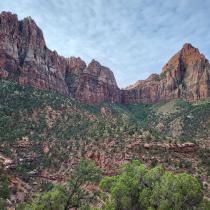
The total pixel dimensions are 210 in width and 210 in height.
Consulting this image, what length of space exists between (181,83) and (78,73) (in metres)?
90.8

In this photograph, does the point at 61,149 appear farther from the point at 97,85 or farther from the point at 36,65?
the point at 97,85

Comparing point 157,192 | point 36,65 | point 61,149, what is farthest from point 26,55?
point 157,192

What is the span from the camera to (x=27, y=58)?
7525cm

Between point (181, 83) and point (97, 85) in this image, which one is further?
point (97, 85)

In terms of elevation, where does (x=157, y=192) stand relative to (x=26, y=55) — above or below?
below

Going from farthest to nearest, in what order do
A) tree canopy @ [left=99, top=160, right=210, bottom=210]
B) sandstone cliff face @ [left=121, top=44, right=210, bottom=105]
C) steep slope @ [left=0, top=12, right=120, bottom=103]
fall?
1. sandstone cliff face @ [left=121, top=44, right=210, bottom=105]
2. steep slope @ [left=0, top=12, right=120, bottom=103]
3. tree canopy @ [left=99, top=160, right=210, bottom=210]

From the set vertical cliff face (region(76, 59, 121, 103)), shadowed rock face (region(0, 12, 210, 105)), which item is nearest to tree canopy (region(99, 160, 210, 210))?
shadowed rock face (region(0, 12, 210, 105))

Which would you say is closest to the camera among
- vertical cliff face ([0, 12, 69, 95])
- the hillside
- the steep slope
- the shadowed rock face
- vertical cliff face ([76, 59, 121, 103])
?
the hillside

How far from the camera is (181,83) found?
111875 mm

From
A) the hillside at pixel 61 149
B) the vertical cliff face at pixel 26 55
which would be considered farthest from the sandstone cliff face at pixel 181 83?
the vertical cliff face at pixel 26 55

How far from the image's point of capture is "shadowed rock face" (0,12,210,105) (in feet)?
234

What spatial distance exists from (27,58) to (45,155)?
6259cm

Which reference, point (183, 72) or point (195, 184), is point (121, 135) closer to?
point (195, 184)

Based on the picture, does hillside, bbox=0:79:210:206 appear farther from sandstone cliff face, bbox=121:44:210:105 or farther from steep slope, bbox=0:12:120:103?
sandstone cliff face, bbox=121:44:210:105
